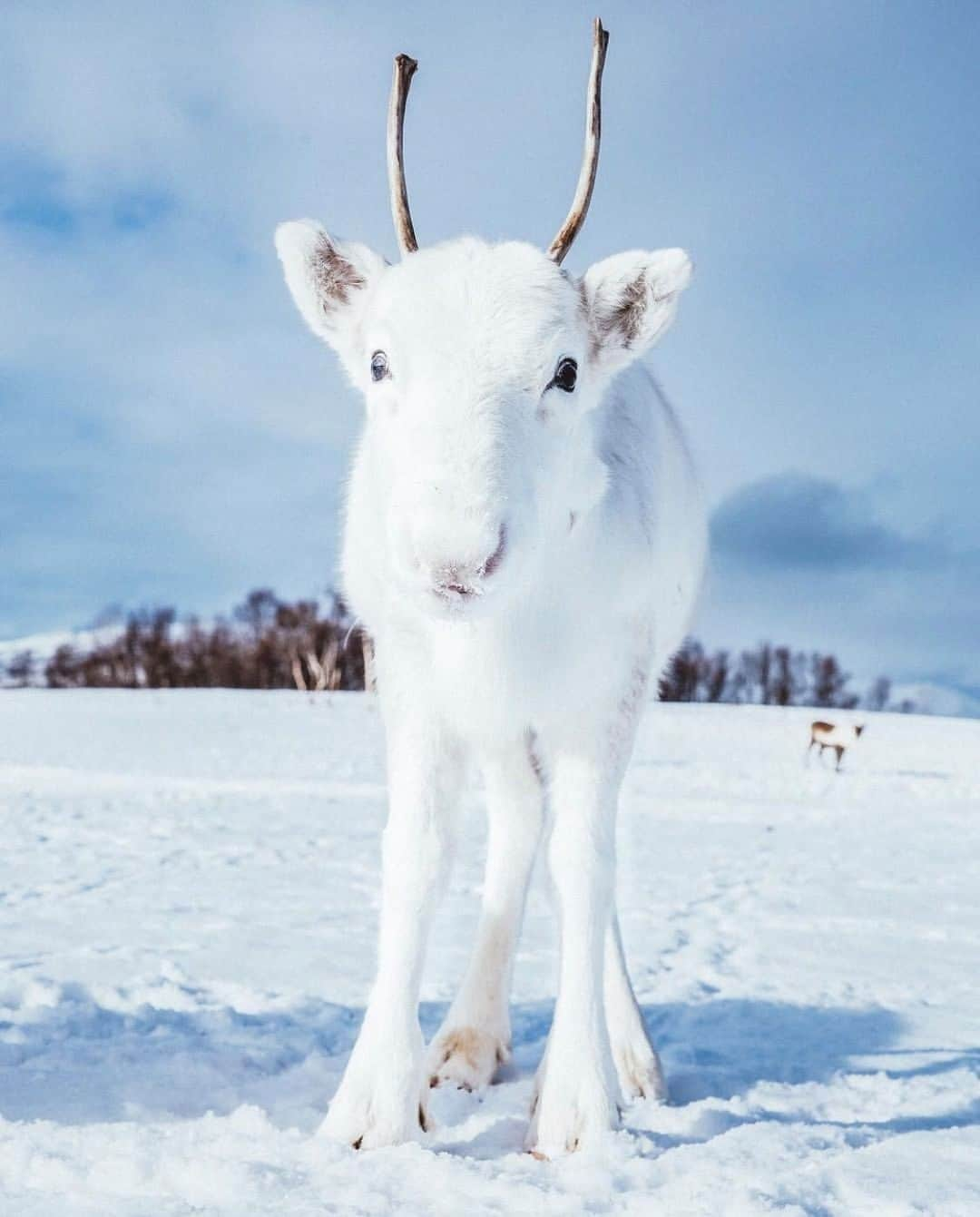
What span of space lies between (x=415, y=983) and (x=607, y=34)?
9.04ft

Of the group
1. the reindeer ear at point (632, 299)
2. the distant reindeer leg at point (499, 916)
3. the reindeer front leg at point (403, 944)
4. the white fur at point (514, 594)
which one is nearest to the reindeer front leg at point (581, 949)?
the white fur at point (514, 594)

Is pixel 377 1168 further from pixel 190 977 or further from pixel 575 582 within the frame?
pixel 190 977

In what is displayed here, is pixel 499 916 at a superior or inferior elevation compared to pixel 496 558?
inferior

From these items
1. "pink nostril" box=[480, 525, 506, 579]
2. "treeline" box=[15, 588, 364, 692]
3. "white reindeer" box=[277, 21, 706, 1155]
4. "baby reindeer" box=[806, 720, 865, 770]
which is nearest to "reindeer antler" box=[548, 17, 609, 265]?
"white reindeer" box=[277, 21, 706, 1155]

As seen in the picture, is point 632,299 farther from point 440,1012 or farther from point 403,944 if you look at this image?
point 440,1012

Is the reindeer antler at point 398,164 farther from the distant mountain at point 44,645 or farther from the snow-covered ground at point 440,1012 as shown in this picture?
the distant mountain at point 44,645

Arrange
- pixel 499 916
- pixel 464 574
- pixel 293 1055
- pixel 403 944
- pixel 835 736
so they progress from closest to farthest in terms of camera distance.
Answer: pixel 464 574 → pixel 403 944 → pixel 293 1055 → pixel 499 916 → pixel 835 736

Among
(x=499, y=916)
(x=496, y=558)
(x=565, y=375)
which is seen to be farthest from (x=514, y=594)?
(x=499, y=916)

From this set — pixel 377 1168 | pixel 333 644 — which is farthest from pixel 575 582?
pixel 333 644

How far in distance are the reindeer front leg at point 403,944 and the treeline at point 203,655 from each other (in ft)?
160

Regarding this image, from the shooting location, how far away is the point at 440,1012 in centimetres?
452

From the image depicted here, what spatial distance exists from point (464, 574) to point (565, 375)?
30.8 inches

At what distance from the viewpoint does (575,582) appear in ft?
9.77

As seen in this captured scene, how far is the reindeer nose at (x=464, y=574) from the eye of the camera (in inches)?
88.7
